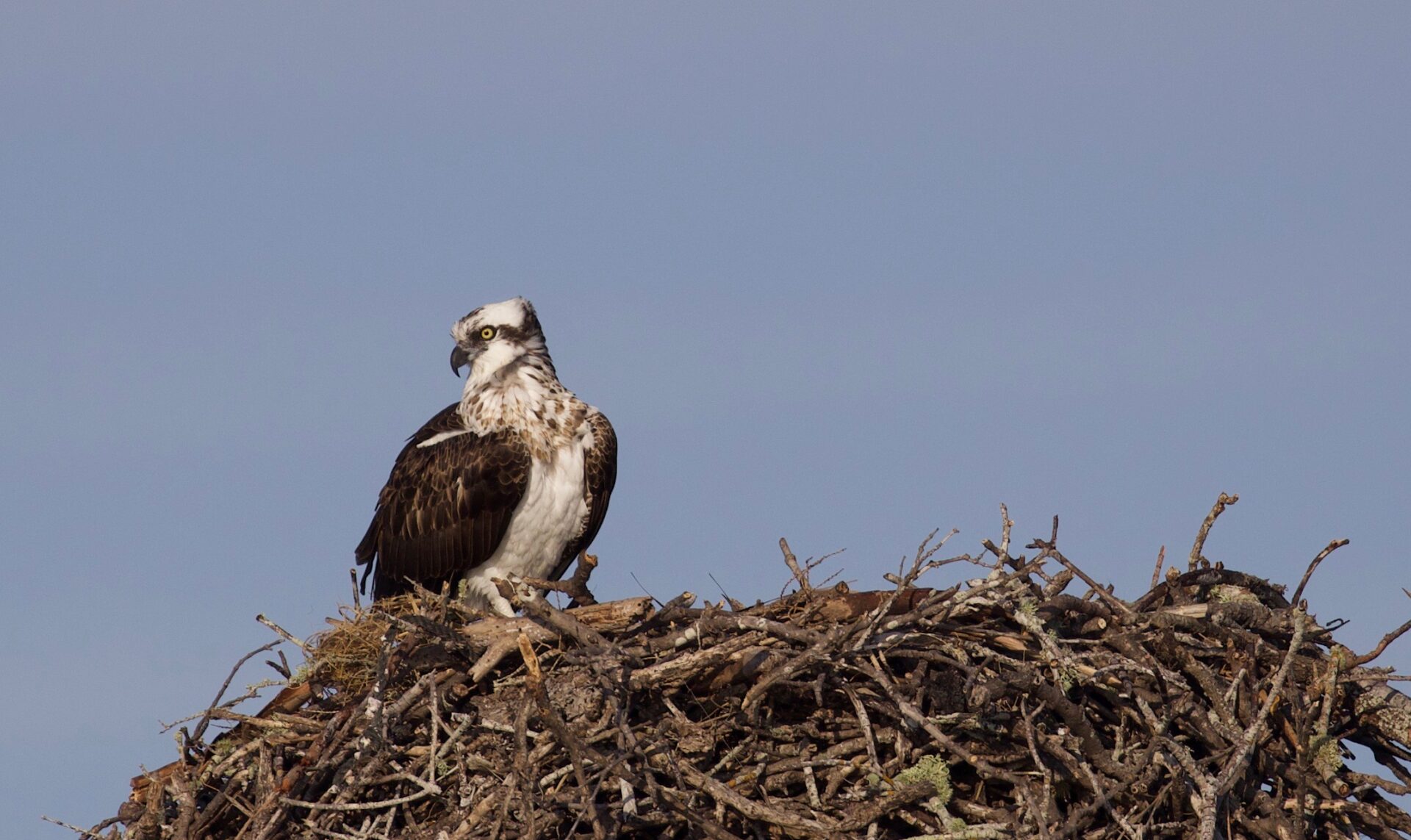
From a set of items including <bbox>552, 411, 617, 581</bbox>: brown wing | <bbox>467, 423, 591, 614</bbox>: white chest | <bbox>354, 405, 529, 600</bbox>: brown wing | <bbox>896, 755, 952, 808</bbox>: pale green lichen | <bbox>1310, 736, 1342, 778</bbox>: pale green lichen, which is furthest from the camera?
<bbox>552, 411, 617, 581</bbox>: brown wing

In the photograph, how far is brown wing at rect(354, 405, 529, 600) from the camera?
10.4 meters

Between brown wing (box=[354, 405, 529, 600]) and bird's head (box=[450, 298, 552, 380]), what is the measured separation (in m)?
0.55

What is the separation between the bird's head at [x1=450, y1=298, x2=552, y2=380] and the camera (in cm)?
1118

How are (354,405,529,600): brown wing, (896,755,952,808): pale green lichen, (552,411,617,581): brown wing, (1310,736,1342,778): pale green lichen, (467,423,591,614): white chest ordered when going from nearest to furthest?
(896,755,952,808): pale green lichen, (1310,736,1342,778): pale green lichen, (354,405,529,600): brown wing, (467,423,591,614): white chest, (552,411,617,581): brown wing

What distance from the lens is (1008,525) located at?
8148 mm

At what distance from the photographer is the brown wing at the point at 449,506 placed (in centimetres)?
1041

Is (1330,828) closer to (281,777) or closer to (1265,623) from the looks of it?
(1265,623)

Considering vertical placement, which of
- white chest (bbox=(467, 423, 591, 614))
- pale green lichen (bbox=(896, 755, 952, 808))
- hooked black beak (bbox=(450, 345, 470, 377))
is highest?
hooked black beak (bbox=(450, 345, 470, 377))

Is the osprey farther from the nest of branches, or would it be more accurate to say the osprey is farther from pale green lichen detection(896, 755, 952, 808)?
pale green lichen detection(896, 755, 952, 808)

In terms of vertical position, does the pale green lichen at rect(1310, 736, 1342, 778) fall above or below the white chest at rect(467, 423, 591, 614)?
below

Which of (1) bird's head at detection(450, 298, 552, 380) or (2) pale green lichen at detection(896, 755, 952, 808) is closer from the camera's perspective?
(2) pale green lichen at detection(896, 755, 952, 808)

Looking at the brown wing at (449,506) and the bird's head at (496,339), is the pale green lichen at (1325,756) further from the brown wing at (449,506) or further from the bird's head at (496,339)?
the bird's head at (496,339)

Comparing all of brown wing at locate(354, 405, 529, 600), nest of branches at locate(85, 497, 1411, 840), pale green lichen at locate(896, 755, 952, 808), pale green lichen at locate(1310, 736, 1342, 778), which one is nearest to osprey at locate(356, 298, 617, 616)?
brown wing at locate(354, 405, 529, 600)

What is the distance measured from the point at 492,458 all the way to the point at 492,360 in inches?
38.6
